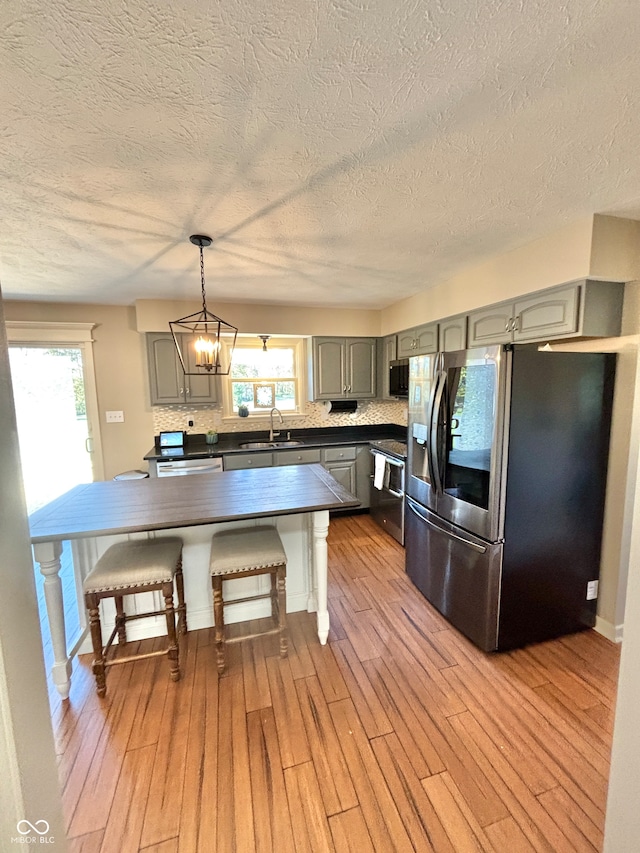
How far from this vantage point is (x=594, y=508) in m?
2.13

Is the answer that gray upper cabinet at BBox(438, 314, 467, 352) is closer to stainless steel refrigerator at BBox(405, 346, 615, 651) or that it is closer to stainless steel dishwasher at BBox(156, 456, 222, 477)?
stainless steel refrigerator at BBox(405, 346, 615, 651)

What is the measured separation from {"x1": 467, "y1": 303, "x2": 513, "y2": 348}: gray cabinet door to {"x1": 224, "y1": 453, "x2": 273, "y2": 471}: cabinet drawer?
229 cm

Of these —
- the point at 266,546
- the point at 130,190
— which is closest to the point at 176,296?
the point at 130,190

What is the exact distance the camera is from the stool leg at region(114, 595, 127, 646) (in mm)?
2051

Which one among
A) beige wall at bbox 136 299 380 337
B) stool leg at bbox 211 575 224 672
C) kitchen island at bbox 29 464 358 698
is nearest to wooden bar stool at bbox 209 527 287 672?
stool leg at bbox 211 575 224 672

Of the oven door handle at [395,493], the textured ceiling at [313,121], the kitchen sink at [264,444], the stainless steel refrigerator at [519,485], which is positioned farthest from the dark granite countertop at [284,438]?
the textured ceiling at [313,121]

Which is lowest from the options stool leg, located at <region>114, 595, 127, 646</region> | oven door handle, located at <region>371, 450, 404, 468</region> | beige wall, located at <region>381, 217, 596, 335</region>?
stool leg, located at <region>114, 595, 127, 646</region>

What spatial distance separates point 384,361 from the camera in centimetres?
433

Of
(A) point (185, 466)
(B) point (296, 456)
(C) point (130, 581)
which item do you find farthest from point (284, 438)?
(C) point (130, 581)

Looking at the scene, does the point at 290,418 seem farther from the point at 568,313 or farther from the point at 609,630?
the point at 609,630

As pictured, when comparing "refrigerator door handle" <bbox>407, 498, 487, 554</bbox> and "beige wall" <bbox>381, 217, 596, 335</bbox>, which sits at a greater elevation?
"beige wall" <bbox>381, 217, 596, 335</bbox>

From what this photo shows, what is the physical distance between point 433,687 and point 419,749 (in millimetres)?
353

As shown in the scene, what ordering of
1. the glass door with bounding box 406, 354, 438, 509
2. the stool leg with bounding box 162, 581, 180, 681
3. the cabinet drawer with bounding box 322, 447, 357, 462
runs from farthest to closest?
the cabinet drawer with bounding box 322, 447, 357, 462 → the glass door with bounding box 406, 354, 438, 509 → the stool leg with bounding box 162, 581, 180, 681

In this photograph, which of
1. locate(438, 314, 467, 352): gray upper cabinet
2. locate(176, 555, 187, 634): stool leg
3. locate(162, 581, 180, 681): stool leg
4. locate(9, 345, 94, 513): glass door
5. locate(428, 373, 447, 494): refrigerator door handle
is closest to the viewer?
locate(162, 581, 180, 681): stool leg
